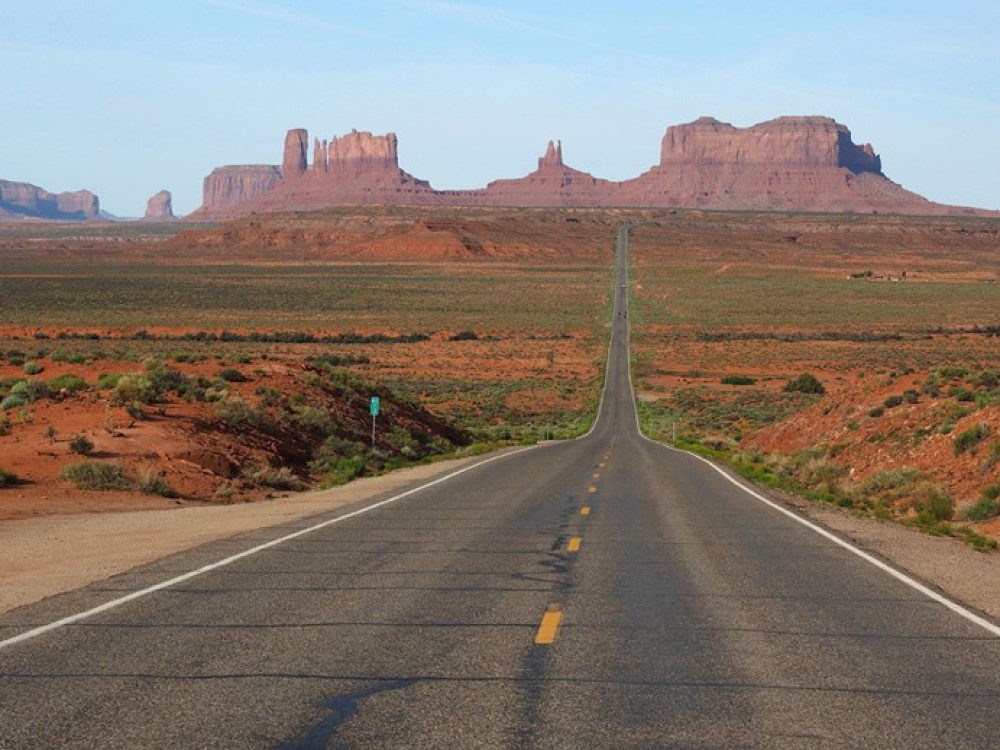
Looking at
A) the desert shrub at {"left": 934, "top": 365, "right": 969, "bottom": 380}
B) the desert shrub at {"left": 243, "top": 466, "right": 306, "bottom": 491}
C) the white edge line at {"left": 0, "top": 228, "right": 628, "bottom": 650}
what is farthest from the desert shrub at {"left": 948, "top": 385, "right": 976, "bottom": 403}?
the desert shrub at {"left": 243, "top": 466, "right": 306, "bottom": 491}

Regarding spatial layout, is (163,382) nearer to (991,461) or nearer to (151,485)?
(151,485)

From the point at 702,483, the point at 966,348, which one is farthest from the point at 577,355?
the point at 702,483

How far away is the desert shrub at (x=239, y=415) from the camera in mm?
26234

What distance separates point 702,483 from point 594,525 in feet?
28.2

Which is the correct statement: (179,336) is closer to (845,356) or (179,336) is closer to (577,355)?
(577,355)

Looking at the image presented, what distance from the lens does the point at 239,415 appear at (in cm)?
2647

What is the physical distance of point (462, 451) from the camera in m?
34.8

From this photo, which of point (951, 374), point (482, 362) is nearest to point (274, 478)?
point (951, 374)

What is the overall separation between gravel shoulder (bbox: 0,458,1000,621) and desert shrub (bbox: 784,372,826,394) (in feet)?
152

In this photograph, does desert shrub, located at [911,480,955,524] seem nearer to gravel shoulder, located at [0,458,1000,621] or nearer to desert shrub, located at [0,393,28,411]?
gravel shoulder, located at [0,458,1000,621]

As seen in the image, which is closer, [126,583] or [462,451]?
[126,583]

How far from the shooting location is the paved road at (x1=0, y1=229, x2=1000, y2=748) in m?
6.45

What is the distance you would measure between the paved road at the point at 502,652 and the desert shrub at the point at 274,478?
8712mm

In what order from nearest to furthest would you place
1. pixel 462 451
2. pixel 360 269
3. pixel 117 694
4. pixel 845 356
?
pixel 117 694 → pixel 462 451 → pixel 845 356 → pixel 360 269
